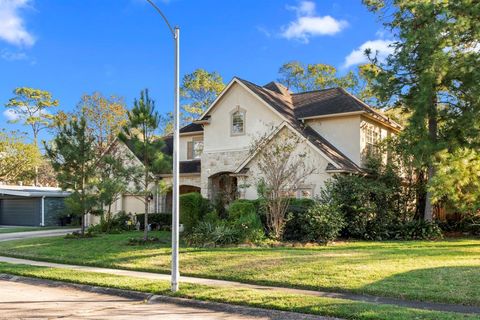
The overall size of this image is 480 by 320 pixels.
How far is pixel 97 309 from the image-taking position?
9.02 metres

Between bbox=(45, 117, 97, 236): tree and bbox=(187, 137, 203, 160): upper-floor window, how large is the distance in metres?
9.17

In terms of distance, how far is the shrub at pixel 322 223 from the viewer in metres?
17.7

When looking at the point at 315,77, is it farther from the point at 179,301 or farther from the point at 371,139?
the point at 179,301

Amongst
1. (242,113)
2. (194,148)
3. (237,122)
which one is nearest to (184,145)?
(194,148)

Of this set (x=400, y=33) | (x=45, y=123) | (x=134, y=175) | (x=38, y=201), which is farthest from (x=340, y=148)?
(x=45, y=123)

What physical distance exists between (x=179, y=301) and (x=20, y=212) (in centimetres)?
3191

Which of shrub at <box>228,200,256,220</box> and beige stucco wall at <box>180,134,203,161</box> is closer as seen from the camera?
shrub at <box>228,200,256,220</box>

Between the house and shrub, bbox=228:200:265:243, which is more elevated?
the house

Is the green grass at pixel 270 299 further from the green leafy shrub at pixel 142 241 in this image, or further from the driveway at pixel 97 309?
the green leafy shrub at pixel 142 241

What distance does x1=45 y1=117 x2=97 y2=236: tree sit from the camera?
20.8m

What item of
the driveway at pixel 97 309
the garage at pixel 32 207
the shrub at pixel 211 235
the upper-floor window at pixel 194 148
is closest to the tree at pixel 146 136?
the shrub at pixel 211 235

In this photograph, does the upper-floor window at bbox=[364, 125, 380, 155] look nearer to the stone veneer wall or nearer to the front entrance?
the stone veneer wall

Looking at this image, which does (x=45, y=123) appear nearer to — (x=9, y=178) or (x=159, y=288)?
(x=9, y=178)

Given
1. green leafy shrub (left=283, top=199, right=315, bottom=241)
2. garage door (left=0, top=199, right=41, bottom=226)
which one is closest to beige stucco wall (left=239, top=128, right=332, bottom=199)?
green leafy shrub (left=283, top=199, right=315, bottom=241)
